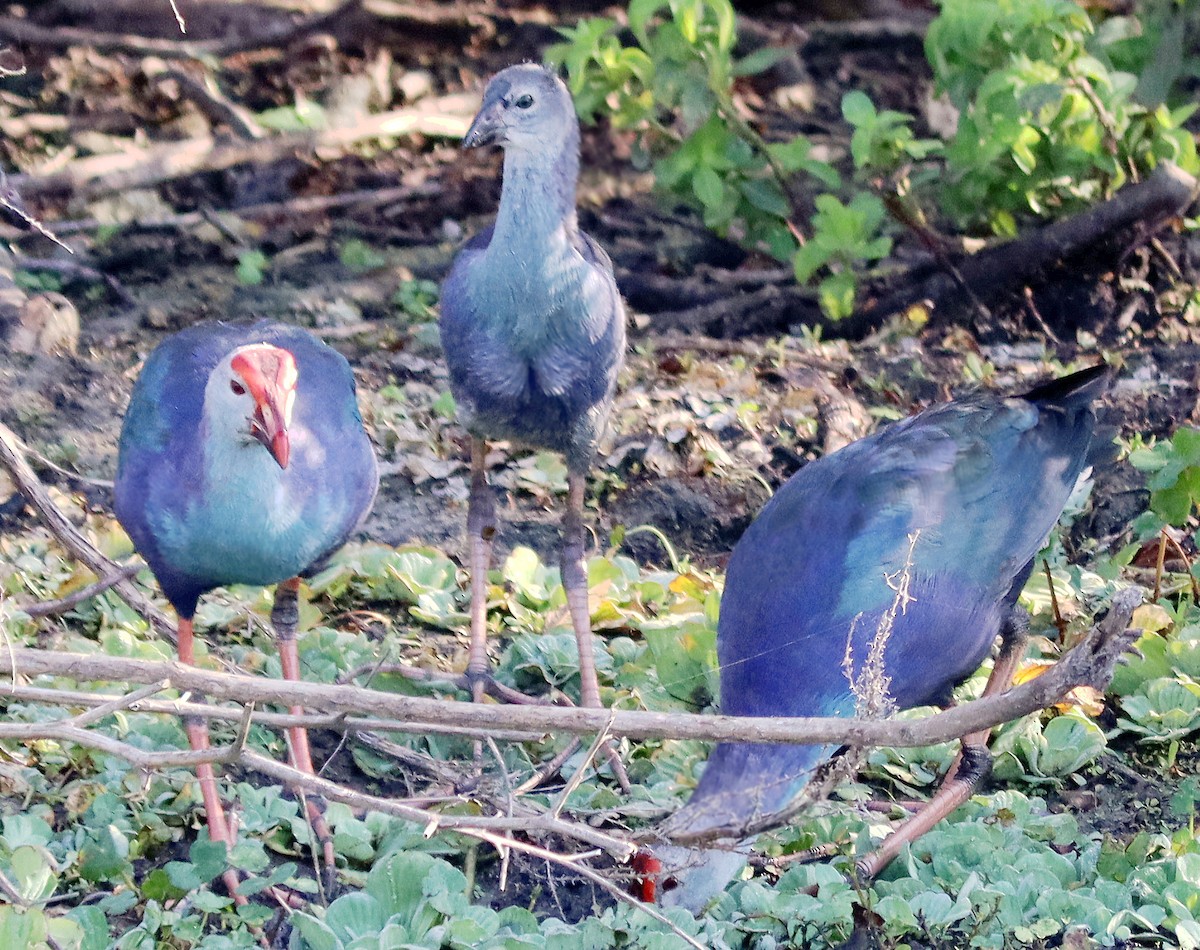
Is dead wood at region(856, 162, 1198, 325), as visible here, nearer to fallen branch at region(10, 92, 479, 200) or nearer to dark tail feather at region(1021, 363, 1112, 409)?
dark tail feather at region(1021, 363, 1112, 409)

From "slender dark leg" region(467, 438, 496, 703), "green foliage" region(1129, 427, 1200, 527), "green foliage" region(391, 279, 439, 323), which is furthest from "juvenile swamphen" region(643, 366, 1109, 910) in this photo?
"green foliage" region(391, 279, 439, 323)

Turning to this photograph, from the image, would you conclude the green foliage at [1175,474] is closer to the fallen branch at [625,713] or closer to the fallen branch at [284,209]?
the fallen branch at [625,713]

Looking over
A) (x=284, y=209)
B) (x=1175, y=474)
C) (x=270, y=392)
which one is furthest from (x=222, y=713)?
(x=284, y=209)

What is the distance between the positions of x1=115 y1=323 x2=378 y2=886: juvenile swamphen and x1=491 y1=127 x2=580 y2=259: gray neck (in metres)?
0.51

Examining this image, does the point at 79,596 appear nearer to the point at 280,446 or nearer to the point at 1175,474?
the point at 280,446

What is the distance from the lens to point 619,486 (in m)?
4.41

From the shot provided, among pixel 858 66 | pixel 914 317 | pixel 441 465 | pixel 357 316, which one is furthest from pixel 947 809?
pixel 858 66

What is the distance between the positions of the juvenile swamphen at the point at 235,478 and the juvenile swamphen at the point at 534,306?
33cm

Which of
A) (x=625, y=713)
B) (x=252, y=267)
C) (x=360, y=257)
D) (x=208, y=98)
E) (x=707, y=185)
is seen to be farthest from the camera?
(x=208, y=98)

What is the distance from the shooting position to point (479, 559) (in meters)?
3.67

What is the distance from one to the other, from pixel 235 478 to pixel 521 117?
1015mm

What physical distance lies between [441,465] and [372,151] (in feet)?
7.91

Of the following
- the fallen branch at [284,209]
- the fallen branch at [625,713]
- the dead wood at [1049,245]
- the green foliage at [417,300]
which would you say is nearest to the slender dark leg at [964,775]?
the fallen branch at [625,713]

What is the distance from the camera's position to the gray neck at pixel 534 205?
3295 millimetres
